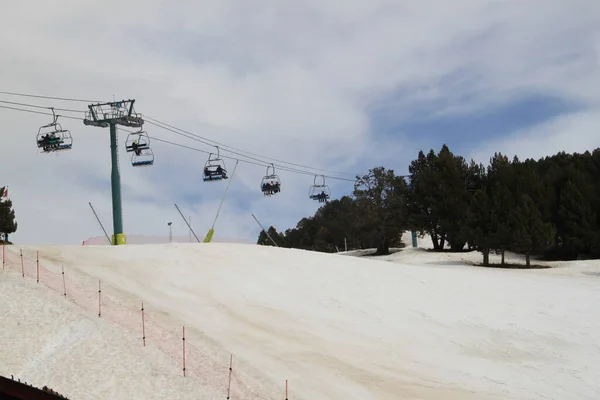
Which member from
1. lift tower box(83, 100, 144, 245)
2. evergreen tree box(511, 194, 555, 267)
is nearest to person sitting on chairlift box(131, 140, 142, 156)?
lift tower box(83, 100, 144, 245)

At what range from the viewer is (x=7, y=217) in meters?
70.0

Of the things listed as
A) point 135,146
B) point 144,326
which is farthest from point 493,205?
point 144,326

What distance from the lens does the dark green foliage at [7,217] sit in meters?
69.2

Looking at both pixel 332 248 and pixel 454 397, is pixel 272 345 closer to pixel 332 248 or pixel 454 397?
pixel 454 397

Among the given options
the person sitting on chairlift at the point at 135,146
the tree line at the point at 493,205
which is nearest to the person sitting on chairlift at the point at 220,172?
the person sitting on chairlift at the point at 135,146

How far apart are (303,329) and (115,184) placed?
2742 cm

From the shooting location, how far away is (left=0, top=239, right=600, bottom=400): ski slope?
18.3m

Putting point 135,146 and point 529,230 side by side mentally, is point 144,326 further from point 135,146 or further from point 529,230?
point 529,230

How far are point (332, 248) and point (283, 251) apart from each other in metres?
77.9

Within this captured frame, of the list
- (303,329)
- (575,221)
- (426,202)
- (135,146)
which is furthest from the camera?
(426,202)

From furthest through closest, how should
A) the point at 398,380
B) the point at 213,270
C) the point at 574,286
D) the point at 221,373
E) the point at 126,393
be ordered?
the point at 574,286
the point at 213,270
the point at 398,380
the point at 221,373
the point at 126,393

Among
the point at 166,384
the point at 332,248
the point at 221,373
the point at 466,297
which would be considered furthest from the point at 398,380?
the point at 332,248

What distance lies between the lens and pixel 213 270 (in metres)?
31.2

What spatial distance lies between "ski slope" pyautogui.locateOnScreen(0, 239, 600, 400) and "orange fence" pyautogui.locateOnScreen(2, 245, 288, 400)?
0.89 feet
